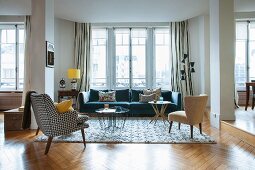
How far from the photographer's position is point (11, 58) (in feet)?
25.2

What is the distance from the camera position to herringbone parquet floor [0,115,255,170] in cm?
273

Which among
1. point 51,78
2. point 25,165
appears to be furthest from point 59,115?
point 51,78

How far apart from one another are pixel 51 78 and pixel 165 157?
3.36 meters

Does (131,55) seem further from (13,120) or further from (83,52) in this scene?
(13,120)

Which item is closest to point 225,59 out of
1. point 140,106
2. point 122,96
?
point 140,106

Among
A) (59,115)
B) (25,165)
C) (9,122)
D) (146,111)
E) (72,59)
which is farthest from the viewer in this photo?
(72,59)

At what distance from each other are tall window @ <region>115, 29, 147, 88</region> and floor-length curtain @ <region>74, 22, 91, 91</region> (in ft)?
3.45

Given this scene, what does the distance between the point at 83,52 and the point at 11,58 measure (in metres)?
2.69

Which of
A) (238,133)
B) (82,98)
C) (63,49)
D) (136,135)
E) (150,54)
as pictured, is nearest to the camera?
(238,133)

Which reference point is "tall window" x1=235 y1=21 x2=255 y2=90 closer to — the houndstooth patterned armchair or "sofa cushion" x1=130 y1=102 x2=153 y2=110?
"sofa cushion" x1=130 y1=102 x2=153 y2=110

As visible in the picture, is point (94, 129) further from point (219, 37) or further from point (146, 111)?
point (219, 37)

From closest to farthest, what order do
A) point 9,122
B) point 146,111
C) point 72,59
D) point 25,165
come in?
point 25,165, point 9,122, point 146,111, point 72,59

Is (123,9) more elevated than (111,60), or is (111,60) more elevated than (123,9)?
(123,9)

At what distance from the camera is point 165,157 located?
3027mm
